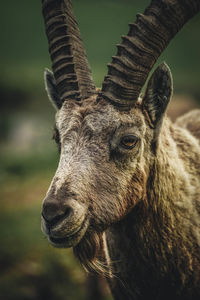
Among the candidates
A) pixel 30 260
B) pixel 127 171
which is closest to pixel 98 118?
pixel 127 171

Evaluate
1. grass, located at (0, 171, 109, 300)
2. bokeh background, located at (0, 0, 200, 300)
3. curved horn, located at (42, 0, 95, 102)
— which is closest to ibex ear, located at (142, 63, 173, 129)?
curved horn, located at (42, 0, 95, 102)

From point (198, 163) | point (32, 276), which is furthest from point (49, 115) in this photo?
point (198, 163)

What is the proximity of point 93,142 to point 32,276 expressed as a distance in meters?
4.71

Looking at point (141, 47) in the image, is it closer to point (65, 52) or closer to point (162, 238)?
point (65, 52)

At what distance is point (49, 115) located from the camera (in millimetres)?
29141

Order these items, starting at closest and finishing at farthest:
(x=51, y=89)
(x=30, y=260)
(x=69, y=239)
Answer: (x=69, y=239) < (x=51, y=89) < (x=30, y=260)

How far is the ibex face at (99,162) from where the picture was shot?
3.04m

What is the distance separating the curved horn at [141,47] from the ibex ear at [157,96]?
132mm

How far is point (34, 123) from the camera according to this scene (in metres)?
27.9

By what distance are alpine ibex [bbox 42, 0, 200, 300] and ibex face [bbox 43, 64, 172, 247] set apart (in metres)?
0.01

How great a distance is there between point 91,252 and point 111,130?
125cm

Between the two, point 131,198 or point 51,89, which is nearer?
point 131,198

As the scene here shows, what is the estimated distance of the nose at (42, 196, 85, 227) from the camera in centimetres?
294

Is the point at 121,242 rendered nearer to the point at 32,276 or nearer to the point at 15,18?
the point at 32,276
